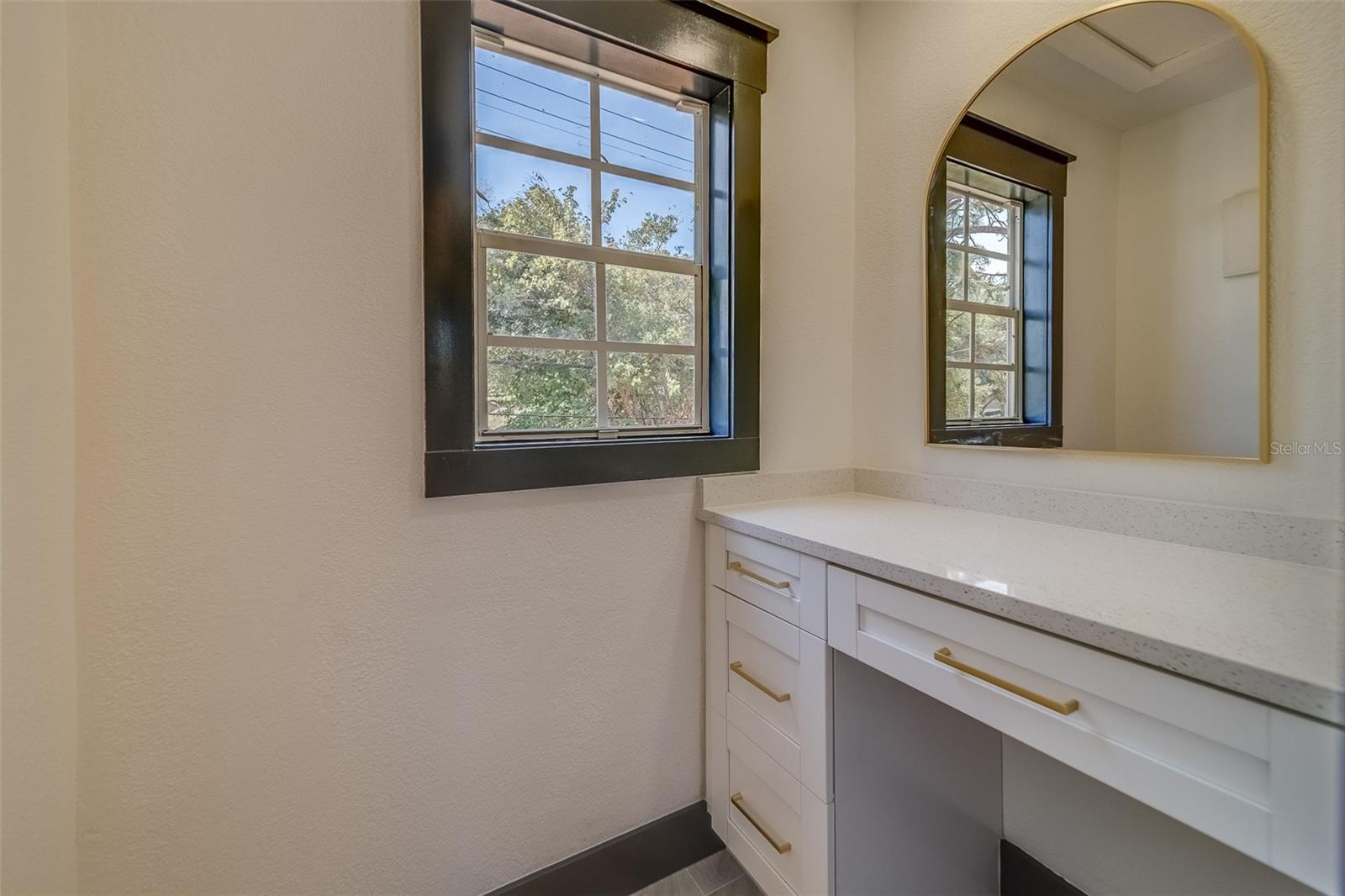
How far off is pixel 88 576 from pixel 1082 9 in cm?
223

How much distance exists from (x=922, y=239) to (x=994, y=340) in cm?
36

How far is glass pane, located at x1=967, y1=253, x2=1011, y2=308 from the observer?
4.43ft

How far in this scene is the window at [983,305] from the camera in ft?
4.37

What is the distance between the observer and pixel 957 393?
1448mm

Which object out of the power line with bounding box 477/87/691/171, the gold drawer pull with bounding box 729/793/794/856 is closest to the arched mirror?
the power line with bounding box 477/87/691/171

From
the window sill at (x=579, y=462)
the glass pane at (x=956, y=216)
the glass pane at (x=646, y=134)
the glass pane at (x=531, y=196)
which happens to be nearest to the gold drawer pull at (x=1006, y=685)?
the window sill at (x=579, y=462)

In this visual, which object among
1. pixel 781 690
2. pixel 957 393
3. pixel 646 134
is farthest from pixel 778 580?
pixel 646 134

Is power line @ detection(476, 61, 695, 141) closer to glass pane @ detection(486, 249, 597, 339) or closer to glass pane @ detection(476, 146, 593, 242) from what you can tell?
glass pane @ detection(476, 146, 593, 242)

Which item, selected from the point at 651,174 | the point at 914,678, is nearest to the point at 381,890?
the point at 914,678

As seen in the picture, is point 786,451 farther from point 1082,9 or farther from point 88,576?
point 88,576

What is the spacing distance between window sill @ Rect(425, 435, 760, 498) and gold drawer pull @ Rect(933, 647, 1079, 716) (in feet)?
2.45

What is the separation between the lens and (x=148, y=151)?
917 millimetres

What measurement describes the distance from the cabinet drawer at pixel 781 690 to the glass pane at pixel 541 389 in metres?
0.65

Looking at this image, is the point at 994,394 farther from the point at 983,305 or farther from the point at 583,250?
the point at 583,250
